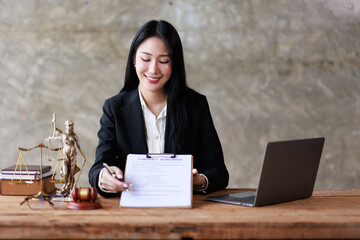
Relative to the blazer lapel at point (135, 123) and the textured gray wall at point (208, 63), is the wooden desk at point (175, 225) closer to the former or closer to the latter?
the blazer lapel at point (135, 123)

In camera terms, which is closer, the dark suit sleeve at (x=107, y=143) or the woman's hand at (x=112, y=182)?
the woman's hand at (x=112, y=182)

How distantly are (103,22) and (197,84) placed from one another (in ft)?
3.79

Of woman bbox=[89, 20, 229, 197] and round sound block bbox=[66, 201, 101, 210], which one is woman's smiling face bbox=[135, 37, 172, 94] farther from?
round sound block bbox=[66, 201, 101, 210]

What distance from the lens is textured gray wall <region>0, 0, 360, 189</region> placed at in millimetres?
4578

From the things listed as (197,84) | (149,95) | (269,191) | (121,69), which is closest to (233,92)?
(197,84)

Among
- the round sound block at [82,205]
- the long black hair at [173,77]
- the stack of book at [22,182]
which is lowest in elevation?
the round sound block at [82,205]

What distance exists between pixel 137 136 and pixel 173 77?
37 centimetres

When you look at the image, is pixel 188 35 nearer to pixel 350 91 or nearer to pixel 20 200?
pixel 350 91

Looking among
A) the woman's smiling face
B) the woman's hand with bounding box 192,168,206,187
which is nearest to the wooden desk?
the woman's hand with bounding box 192,168,206,187

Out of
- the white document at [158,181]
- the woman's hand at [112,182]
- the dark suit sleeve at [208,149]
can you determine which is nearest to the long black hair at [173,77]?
the dark suit sleeve at [208,149]

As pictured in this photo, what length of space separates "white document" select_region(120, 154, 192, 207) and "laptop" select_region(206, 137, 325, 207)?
Answer: 7.4 inches

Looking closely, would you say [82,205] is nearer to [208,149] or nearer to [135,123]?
[135,123]

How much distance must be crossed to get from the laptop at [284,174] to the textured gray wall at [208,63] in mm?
2570

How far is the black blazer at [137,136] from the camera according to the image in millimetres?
2332
